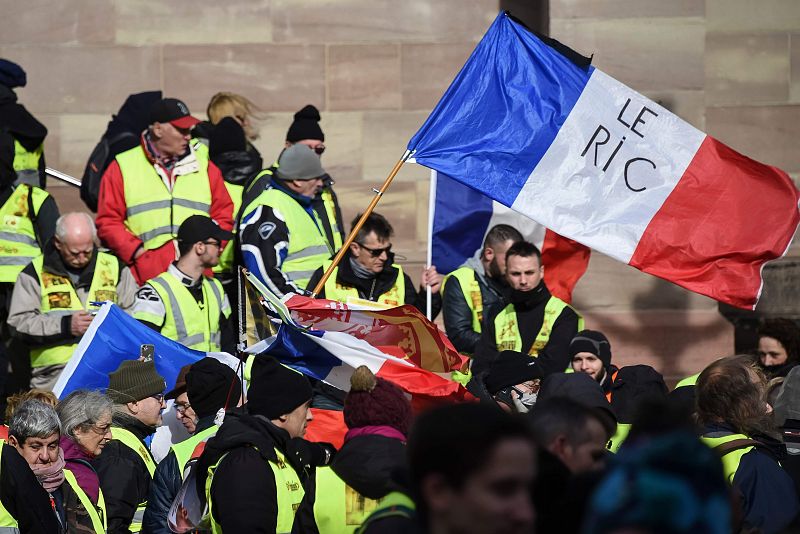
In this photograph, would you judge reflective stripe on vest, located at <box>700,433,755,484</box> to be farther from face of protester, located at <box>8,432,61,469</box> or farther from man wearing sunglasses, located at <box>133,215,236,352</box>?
man wearing sunglasses, located at <box>133,215,236,352</box>

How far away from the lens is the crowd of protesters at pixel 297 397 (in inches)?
115

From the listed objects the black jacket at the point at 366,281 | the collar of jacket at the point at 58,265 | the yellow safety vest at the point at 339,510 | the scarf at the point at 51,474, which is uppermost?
the collar of jacket at the point at 58,265

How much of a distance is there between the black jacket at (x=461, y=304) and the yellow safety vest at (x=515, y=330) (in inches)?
8.5

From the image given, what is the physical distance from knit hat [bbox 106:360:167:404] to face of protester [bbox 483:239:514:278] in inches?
107

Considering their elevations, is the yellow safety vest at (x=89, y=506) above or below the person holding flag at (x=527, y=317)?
below

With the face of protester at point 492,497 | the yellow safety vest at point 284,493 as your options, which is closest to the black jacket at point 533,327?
the yellow safety vest at point 284,493

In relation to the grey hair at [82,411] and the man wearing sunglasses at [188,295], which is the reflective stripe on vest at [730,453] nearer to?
the grey hair at [82,411]

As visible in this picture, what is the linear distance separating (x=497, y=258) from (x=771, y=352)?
1.85 meters

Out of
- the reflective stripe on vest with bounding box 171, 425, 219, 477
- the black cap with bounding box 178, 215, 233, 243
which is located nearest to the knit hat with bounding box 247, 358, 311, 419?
the reflective stripe on vest with bounding box 171, 425, 219, 477

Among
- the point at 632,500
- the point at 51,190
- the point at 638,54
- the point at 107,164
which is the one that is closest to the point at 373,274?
the point at 107,164

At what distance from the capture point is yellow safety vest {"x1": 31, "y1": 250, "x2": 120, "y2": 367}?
883 centimetres

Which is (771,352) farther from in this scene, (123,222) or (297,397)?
(123,222)

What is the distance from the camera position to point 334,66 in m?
12.8

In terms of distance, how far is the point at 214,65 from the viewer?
41.9ft
